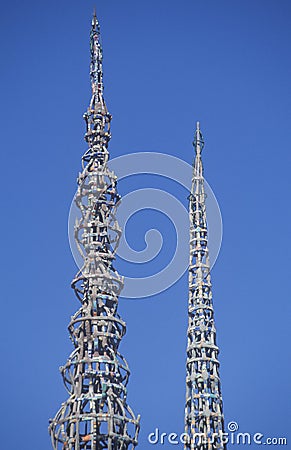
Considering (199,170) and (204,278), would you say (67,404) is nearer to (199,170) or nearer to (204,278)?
(204,278)

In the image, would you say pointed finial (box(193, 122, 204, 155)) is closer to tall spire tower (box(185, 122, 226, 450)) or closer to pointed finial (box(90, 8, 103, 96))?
tall spire tower (box(185, 122, 226, 450))

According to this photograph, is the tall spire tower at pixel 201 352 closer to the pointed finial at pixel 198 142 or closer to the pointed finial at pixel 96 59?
the pointed finial at pixel 198 142

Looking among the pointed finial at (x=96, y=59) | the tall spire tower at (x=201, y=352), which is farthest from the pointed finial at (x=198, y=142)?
the pointed finial at (x=96, y=59)

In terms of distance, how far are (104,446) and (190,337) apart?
1861 centimetres

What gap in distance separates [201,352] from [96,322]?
1405cm

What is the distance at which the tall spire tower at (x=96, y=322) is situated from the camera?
68.1 metres

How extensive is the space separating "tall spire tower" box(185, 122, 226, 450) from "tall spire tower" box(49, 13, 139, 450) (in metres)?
11.5

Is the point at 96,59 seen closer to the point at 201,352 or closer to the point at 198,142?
the point at 198,142

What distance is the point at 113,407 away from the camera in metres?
68.9

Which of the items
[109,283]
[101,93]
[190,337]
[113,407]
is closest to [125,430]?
[113,407]

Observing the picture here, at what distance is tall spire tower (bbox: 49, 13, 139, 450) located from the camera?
224 ft

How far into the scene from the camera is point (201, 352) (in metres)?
82.8

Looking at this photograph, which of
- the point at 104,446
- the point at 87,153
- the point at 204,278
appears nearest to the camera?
the point at 104,446

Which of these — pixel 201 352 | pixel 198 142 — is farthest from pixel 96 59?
pixel 201 352
